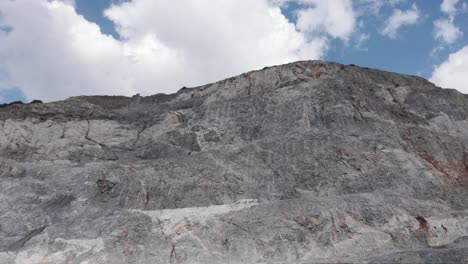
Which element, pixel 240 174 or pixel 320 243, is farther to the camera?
pixel 240 174

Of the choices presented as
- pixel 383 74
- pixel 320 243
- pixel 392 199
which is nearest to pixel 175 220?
pixel 320 243

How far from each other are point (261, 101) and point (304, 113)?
252 cm

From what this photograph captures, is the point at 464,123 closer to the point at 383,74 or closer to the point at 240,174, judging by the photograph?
the point at 383,74

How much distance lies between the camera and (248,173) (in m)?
20.3

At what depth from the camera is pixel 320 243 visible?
1661 centimetres

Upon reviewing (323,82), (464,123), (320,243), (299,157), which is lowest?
(320,243)

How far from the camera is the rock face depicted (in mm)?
16531

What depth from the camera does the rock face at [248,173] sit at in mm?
16531

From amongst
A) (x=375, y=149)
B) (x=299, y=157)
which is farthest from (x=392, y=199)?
(x=299, y=157)

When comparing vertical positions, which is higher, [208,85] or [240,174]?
[208,85]

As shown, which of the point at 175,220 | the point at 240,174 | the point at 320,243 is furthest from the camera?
the point at 240,174

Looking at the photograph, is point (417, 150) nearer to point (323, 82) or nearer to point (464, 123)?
point (464, 123)

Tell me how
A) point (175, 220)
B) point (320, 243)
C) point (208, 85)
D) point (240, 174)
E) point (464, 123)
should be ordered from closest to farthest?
point (320, 243) < point (175, 220) < point (240, 174) < point (464, 123) < point (208, 85)

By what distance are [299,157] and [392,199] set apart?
4.38 metres
